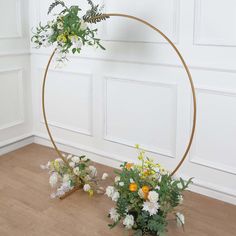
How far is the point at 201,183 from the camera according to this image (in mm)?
2797

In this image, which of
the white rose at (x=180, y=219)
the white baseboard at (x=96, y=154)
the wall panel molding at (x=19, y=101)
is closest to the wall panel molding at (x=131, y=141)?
the white baseboard at (x=96, y=154)

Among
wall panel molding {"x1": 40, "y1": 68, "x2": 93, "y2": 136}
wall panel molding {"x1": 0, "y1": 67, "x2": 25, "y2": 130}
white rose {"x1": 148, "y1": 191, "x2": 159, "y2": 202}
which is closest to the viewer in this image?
white rose {"x1": 148, "y1": 191, "x2": 159, "y2": 202}

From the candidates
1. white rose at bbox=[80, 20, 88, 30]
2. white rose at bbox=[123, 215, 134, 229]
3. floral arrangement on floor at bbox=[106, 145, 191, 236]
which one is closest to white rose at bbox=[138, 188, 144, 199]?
floral arrangement on floor at bbox=[106, 145, 191, 236]

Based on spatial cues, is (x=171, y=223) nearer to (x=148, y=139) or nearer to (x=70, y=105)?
(x=148, y=139)

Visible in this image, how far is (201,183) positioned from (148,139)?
52 cm

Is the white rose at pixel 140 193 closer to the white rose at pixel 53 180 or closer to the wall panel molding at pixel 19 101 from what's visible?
the white rose at pixel 53 180

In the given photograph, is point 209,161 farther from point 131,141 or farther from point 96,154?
point 96,154

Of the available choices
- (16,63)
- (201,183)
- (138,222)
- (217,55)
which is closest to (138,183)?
(138,222)

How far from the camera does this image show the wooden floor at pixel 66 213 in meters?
2.37

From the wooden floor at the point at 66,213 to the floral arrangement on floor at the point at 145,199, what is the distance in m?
0.12

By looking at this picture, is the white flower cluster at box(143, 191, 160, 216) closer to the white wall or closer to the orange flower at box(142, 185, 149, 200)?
the orange flower at box(142, 185, 149, 200)

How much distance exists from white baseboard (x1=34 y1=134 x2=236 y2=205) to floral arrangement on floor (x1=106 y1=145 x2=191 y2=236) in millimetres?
495

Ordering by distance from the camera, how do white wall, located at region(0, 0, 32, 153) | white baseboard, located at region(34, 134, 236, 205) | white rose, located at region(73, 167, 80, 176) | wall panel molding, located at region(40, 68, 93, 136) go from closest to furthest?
white baseboard, located at region(34, 134, 236, 205), white rose, located at region(73, 167, 80, 176), wall panel molding, located at region(40, 68, 93, 136), white wall, located at region(0, 0, 32, 153)

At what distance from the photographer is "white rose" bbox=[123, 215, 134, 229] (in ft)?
7.41
